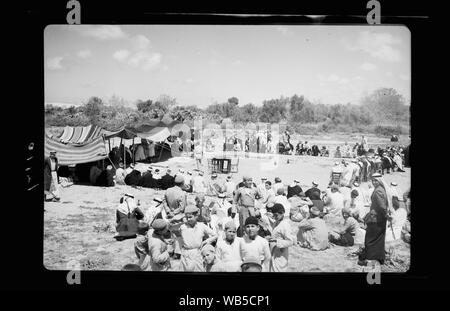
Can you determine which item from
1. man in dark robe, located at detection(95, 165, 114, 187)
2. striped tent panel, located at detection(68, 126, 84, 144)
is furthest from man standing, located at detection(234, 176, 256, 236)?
striped tent panel, located at detection(68, 126, 84, 144)

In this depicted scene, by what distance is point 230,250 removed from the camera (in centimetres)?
340

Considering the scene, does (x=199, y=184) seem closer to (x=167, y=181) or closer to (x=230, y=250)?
(x=167, y=181)

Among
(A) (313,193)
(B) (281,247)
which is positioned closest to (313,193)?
(A) (313,193)

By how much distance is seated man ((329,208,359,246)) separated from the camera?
3.46m

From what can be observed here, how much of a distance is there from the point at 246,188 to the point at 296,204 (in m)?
0.47

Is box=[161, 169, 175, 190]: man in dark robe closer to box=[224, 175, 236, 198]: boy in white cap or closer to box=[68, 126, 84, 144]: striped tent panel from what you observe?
box=[224, 175, 236, 198]: boy in white cap

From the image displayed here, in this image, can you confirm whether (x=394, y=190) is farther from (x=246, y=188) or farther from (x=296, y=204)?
(x=246, y=188)

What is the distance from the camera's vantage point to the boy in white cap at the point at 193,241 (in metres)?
3.40

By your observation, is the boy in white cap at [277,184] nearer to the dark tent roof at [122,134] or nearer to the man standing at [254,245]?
the man standing at [254,245]

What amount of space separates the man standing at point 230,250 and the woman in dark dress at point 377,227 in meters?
1.09

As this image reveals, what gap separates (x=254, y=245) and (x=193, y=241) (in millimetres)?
531

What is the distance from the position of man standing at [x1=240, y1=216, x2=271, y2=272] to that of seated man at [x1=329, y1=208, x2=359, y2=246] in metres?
0.60
